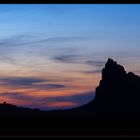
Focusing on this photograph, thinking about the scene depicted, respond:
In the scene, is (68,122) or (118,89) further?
(118,89)

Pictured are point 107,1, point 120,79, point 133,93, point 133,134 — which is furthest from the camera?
point 120,79

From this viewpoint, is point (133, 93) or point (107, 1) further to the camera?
point (133, 93)

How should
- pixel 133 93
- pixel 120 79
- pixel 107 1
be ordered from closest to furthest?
pixel 107 1 → pixel 133 93 → pixel 120 79

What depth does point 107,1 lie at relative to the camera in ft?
5.89

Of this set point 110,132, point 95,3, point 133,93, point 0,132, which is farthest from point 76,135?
point 133,93

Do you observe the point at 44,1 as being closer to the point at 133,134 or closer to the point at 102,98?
the point at 133,134

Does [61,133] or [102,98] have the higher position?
[102,98]

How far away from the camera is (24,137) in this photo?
6.14 ft

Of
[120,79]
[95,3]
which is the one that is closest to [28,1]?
[95,3]

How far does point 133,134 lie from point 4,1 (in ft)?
3.45

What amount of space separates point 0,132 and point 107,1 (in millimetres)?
991

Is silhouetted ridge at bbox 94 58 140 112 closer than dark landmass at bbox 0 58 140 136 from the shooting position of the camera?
No

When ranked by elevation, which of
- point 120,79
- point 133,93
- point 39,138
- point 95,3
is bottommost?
point 39,138

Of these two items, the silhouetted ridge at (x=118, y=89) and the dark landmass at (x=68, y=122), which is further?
the silhouetted ridge at (x=118, y=89)
